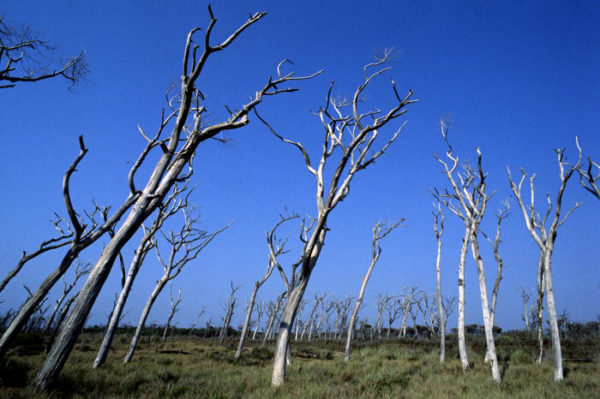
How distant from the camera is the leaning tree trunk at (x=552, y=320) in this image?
8547 mm

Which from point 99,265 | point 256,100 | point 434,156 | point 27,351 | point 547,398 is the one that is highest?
point 434,156

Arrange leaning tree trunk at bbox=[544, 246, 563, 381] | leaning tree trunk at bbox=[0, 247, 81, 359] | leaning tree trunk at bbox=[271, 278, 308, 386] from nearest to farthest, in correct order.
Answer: leaning tree trunk at bbox=[0, 247, 81, 359]
leaning tree trunk at bbox=[271, 278, 308, 386]
leaning tree trunk at bbox=[544, 246, 563, 381]

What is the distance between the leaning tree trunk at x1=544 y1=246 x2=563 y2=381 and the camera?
336 inches

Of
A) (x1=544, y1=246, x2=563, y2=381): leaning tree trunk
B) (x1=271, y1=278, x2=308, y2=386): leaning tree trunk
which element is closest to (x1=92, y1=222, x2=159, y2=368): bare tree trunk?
(x1=271, y1=278, x2=308, y2=386): leaning tree trunk

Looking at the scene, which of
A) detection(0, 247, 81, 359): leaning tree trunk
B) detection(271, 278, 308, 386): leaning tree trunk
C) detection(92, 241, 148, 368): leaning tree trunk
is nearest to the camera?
detection(0, 247, 81, 359): leaning tree trunk

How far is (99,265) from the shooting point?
4.58m

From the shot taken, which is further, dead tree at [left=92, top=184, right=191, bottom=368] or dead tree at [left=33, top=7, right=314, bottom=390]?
dead tree at [left=92, top=184, right=191, bottom=368]

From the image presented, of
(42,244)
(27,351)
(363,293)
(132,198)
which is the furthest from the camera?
(363,293)

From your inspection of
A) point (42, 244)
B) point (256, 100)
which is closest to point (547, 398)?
point (256, 100)

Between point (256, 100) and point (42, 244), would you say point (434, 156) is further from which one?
point (42, 244)

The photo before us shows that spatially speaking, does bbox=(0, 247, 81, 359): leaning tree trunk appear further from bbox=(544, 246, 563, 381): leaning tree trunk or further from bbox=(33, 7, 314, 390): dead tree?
bbox=(544, 246, 563, 381): leaning tree trunk

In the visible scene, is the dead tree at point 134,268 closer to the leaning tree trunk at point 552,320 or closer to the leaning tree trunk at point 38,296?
the leaning tree trunk at point 38,296

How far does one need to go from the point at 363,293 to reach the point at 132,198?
51.2ft

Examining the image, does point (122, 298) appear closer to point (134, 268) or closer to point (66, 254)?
point (134, 268)
